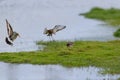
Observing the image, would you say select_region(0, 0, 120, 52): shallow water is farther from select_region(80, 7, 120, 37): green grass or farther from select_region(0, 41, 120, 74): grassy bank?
select_region(0, 41, 120, 74): grassy bank

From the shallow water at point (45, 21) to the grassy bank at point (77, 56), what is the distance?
94.9 inches

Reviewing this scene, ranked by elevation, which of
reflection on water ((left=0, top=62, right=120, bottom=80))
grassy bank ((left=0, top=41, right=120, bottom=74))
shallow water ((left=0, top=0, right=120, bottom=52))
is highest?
shallow water ((left=0, top=0, right=120, bottom=52))

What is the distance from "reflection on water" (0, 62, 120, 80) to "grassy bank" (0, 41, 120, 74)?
584 millimetres

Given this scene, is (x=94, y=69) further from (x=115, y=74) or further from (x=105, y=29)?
(x=105, y=29)

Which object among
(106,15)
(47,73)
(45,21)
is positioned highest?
(106,15)

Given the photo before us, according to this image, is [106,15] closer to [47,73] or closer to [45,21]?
[45,21]

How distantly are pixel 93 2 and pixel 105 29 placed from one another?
3191 cm

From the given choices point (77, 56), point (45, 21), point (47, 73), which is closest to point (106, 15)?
point (45, 21)

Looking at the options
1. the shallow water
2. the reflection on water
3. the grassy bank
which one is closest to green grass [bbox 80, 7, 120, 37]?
the shallow water

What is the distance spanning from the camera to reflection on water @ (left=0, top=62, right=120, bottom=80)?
21344mm

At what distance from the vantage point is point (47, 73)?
886 inches

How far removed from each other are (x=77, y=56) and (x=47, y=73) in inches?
130

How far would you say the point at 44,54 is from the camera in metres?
26.3

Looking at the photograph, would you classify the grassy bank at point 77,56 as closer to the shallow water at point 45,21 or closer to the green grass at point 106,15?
the shallow water at point 45,21
